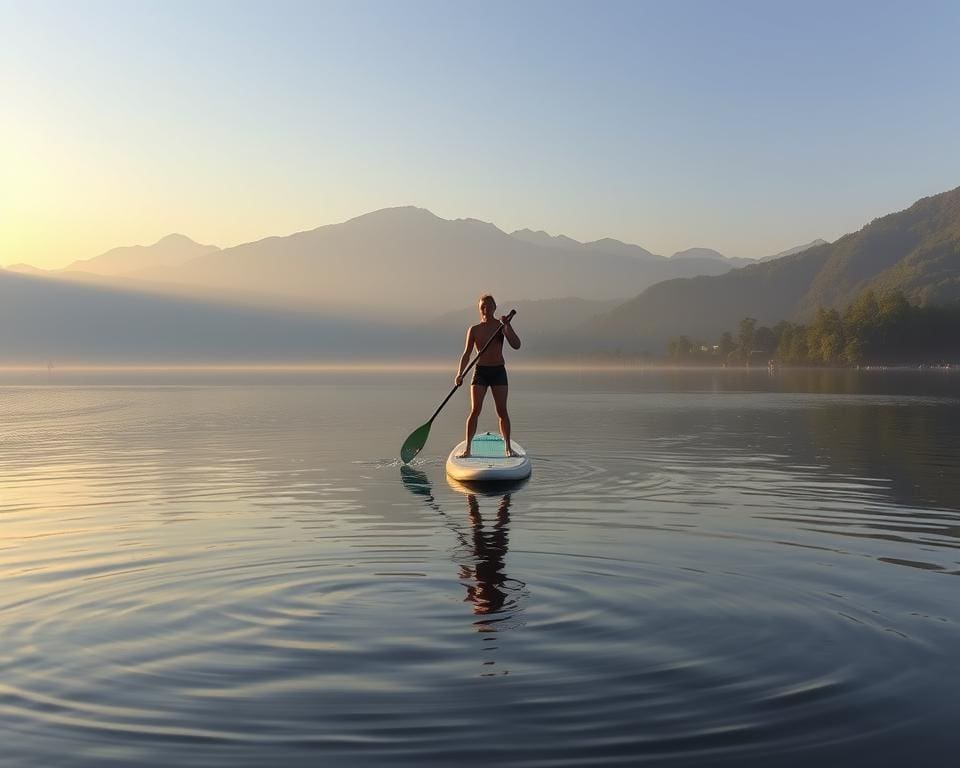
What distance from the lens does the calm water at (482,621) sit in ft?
21.5

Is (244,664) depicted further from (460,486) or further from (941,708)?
(460,486)

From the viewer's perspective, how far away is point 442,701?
718 centimetres

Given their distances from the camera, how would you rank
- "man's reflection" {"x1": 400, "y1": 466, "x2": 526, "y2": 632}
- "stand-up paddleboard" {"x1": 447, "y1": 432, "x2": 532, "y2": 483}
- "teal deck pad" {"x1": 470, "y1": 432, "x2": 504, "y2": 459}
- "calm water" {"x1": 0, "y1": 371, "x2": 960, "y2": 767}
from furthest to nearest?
"teal deck pad" {"x1": 470, "y1": 432, "x2": 504, "y2": 459}, "stand-up paddleboard" {"x1": 447, "y1": 432, "x2": 532, "y2": 483}, "man's reflection" {"x1": 400, "y1": 466, "x2": 526, "y2": 632}, "calm water" {"x1": 0, "y1": 371, "x2": 960, "y2": 767}

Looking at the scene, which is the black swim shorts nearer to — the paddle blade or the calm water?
the calm water

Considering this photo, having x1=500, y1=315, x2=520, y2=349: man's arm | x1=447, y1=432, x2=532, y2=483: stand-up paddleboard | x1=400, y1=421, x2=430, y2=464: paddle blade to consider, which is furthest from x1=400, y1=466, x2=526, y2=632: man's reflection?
x1=400, y1=421, x2=430, y2=464: paddle blade

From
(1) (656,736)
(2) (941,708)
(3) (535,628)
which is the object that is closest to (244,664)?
(3) (535,628)

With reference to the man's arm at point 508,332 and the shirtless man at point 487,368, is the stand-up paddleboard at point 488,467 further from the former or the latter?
the man's arm at point 508,332

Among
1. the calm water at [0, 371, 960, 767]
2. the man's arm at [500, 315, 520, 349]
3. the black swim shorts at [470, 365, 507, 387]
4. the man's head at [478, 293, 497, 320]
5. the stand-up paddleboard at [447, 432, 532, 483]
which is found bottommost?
the calm water at [0, 371, 960, 767]

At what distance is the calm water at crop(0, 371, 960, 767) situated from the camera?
6.57m

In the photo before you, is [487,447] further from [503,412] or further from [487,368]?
[503,412]

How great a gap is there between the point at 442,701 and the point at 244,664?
1895 mm

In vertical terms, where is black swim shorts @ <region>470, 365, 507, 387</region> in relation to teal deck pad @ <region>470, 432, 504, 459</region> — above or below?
above

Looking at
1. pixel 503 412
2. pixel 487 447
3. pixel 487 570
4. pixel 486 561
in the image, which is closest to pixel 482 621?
pixel 487 570

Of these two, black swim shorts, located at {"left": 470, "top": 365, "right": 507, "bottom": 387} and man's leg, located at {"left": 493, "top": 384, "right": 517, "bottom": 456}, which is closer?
man's leg, located at {"left": 493, "top": 384, "right": 517, "bottom": 456}
